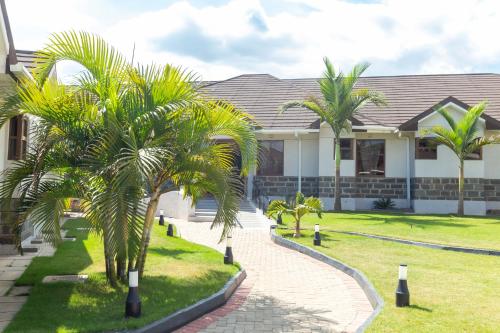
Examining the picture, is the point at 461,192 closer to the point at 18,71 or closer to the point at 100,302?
the point at 100,302

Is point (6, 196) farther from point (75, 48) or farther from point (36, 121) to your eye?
point (75, 48)

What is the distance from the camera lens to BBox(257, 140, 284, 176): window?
23.2 m

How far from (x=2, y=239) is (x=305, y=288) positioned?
6824 millimetres

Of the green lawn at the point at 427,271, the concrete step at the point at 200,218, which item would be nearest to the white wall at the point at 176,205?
the concrete step at the point at 200,218

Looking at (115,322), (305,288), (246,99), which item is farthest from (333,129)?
(115,322)

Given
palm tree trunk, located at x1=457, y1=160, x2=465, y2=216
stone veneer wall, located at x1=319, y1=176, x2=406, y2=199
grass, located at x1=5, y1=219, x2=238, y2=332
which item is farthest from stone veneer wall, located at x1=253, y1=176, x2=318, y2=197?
grass, located at x1=5, y1=219, x2=238, y2=332

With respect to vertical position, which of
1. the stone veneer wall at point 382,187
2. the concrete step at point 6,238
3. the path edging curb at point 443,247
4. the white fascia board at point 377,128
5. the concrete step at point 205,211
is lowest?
the path edging curb at point 443,247

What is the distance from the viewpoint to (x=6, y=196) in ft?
23.3

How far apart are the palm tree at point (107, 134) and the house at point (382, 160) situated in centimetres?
1308

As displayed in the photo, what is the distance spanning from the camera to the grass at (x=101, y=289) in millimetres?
5953

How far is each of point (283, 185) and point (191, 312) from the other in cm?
1672

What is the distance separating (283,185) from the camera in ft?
75.8

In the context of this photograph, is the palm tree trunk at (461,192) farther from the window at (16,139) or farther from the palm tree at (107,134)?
the window at (16,139)

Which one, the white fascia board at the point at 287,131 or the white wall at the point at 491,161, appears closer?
the white wall at the point at 491,161
